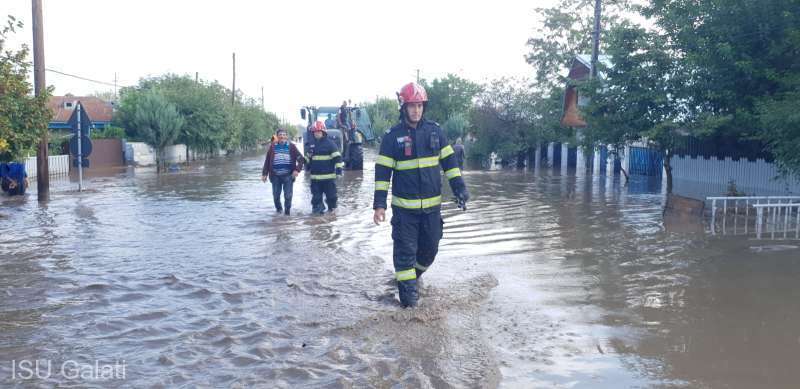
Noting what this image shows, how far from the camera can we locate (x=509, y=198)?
56.0 ft

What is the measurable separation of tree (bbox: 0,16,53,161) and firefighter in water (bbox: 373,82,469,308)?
739 centimetres

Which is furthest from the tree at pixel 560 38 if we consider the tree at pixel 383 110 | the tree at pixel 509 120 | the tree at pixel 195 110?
the tree at pixel 383 110

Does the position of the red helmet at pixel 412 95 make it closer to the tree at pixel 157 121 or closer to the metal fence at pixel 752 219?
the metal fence at pixel 752 219

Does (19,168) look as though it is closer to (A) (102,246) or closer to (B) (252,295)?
(A) (102,246)

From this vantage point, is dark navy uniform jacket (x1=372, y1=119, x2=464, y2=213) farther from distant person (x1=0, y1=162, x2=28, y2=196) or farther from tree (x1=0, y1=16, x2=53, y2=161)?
distant person (x1=0, y1=162, x2=28, y2=196)

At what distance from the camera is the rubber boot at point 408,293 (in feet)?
21.0

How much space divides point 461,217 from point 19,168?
1147 centimetres

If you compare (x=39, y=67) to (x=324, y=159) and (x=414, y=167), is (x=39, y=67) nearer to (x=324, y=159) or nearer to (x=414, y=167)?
(x=324, y=159)

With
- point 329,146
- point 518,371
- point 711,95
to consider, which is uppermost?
point 711,95

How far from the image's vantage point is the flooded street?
16.1 feet

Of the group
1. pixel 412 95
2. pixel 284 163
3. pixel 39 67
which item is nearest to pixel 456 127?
pixel 39 67

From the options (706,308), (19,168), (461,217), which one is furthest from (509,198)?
(19,168)

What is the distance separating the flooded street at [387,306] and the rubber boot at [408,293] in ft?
0.49

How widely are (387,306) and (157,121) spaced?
2934cm
